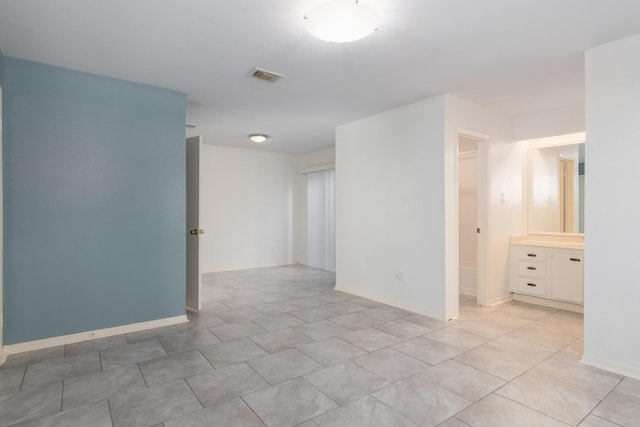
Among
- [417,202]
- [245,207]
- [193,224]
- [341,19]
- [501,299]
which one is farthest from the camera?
[245,207]

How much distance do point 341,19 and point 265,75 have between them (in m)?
1.36

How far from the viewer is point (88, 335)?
3152 mm

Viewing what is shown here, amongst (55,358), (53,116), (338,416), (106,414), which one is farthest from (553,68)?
(55,358)

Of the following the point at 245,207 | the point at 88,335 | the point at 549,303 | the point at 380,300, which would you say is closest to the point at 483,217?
the point at 549,303

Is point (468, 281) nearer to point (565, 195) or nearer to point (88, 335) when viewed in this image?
point (565, 195)

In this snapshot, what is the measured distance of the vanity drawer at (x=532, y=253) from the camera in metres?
4.28

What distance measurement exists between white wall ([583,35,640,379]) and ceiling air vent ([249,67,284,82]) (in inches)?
102

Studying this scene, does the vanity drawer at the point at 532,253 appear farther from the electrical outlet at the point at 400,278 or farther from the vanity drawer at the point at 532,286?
the electrical outlet at the point at 400,278

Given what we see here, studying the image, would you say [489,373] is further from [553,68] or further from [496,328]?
[553,68]

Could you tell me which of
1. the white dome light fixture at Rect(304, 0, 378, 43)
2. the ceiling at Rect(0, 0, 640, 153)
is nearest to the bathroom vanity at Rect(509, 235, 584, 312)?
the ceiling at Rect(0, 0, 640, 153)

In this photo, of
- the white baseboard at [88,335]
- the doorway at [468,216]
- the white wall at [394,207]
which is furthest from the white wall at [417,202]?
the white baseboard at [88,335]

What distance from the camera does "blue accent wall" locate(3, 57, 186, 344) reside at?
288 cm

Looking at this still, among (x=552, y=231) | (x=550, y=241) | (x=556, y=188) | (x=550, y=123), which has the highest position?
(x=550, y=123)

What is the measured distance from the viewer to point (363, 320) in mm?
3732
